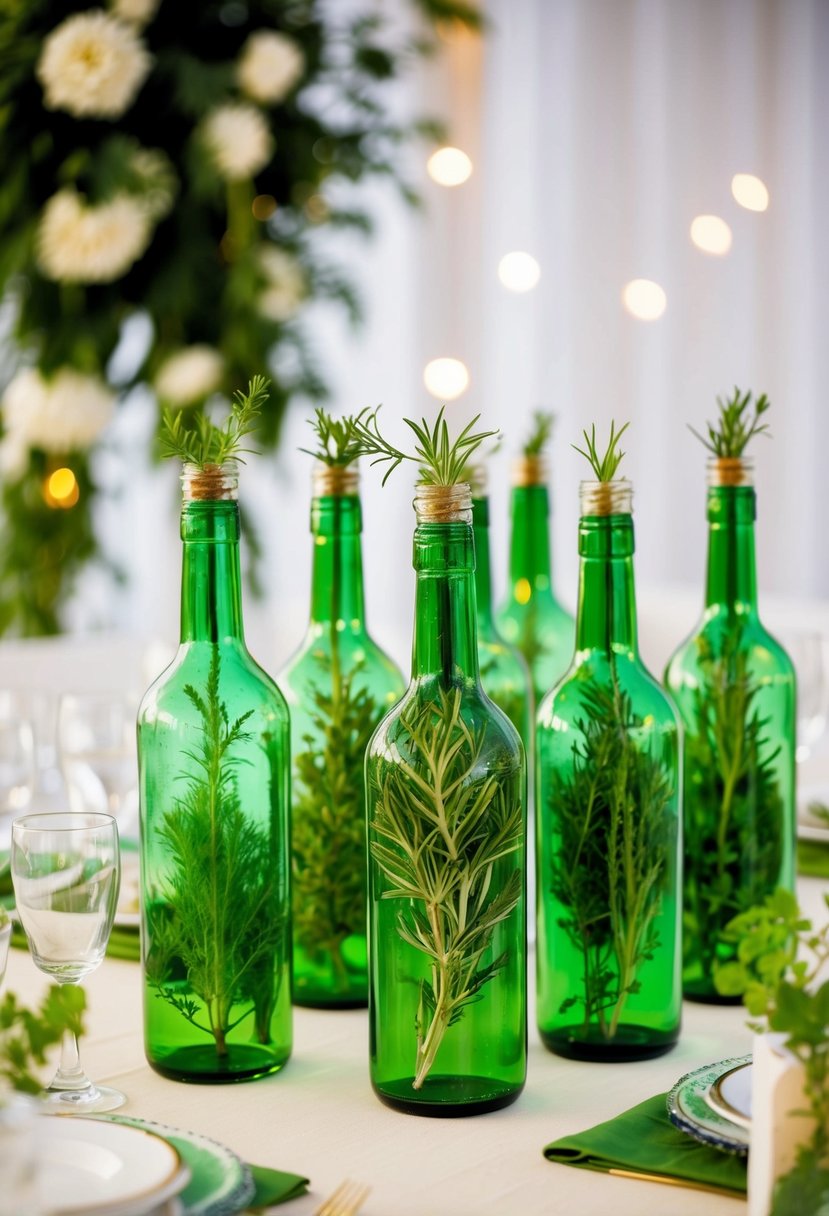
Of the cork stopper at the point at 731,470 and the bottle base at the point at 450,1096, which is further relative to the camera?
the cork stopper at the point at 731,470

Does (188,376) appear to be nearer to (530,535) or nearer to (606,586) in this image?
(530,535)

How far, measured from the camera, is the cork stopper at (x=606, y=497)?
0.91 m

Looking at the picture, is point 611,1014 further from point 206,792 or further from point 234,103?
point 234,103

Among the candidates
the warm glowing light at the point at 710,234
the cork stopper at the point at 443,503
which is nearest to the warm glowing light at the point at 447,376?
the warm glowing light at the point at 710,234

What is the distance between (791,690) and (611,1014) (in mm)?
281

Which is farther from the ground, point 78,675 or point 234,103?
point 234,103

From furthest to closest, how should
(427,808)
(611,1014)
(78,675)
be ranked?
1. (78,675)
2. (611,1014)
3. (427,808)

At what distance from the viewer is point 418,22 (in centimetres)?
Result: 376

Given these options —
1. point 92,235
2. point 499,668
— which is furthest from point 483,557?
point 92,235

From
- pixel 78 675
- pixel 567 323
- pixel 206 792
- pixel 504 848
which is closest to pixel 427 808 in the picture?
pixel 504 848

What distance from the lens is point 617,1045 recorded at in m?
0.94

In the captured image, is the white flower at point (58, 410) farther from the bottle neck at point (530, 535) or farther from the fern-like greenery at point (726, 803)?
the fern-like greenery at point (726, 803)

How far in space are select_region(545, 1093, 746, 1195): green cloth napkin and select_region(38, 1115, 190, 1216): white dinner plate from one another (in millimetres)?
220

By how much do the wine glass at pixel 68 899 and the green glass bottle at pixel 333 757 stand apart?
0.22 metres
